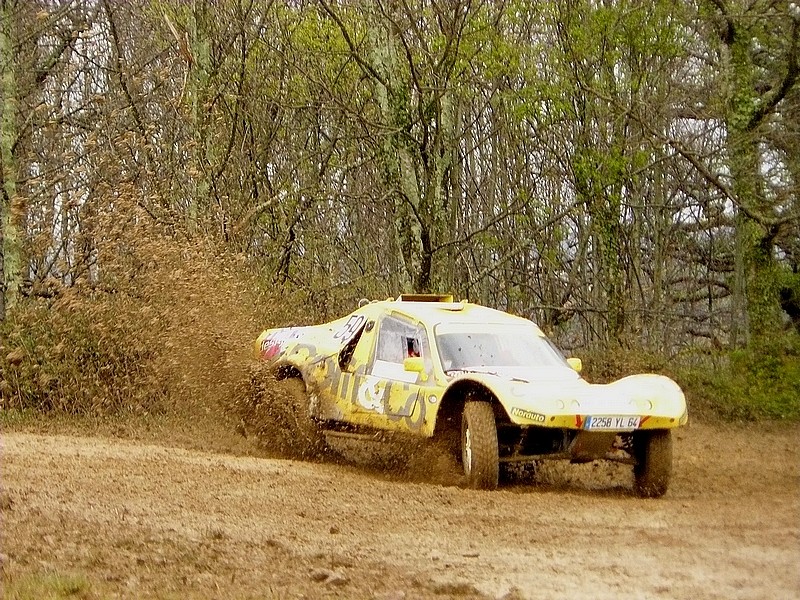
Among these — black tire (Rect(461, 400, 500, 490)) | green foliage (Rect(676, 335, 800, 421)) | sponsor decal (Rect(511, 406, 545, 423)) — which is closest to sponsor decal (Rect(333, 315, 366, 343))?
black tire (Rect(461, 400, 500, 490))

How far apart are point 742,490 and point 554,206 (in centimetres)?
1593

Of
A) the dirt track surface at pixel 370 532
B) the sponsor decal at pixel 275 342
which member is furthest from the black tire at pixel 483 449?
the sponsor decal at pixel 275 342

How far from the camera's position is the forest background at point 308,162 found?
13961 mm

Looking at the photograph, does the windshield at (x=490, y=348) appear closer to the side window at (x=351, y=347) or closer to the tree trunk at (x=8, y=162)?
the side window at (x=351, y=347)

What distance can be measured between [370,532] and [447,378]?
2.79 metres

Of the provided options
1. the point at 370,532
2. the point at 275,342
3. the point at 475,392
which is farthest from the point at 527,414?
the point at 275,342

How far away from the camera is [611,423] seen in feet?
27.0

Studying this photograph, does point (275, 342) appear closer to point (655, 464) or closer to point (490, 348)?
point (490, 348)

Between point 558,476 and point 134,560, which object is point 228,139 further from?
point 134,560

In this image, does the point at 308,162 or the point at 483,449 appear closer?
the point at 483,449

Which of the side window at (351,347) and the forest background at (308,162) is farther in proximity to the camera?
the forest background at (308,162)

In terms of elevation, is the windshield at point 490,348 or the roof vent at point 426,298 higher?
the roof vent at point 426,298

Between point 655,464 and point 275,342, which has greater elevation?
point 275,342

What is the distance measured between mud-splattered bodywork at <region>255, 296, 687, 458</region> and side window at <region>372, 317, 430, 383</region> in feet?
0.04
